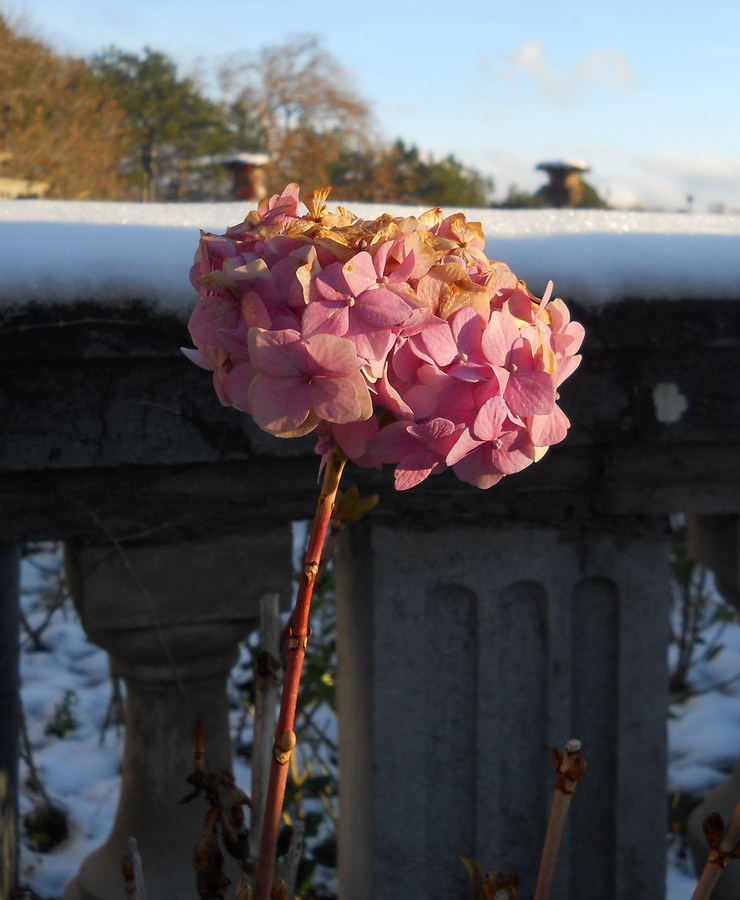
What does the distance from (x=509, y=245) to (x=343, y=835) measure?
957 millimetres

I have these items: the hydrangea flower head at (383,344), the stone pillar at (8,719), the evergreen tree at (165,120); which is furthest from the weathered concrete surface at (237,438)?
the evergreen tree at (165,120)

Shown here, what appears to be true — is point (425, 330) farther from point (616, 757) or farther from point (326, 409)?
point (616, 757)

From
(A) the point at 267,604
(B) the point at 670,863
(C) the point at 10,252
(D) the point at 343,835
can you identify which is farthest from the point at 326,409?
(B) the point at 670,863

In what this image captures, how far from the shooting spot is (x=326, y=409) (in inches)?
17.8

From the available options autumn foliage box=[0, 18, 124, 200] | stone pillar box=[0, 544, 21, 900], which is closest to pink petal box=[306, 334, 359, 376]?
stone pillar box=[0, 544, 21, 900]

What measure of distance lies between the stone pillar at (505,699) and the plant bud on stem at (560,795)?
1.69ft

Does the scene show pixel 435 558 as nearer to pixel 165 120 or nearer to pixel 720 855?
pixel 720 855

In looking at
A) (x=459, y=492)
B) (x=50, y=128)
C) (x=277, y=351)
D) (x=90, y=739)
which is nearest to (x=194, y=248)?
(x=459, y=492)

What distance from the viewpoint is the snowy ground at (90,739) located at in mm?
1926

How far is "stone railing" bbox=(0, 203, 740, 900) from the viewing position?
1.00 m

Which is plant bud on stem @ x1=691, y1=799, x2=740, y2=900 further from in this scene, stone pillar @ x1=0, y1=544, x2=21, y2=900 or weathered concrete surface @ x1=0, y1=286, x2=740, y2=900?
stone pillar @ x1=0, y1=544, x2=21, y2=900

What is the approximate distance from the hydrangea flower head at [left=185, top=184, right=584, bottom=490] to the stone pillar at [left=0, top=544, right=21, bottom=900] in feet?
2.78

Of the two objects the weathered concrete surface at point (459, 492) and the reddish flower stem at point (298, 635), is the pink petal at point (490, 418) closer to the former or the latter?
the reddish flower stem at point (298, 635)

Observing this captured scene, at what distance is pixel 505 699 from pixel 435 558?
23cm
